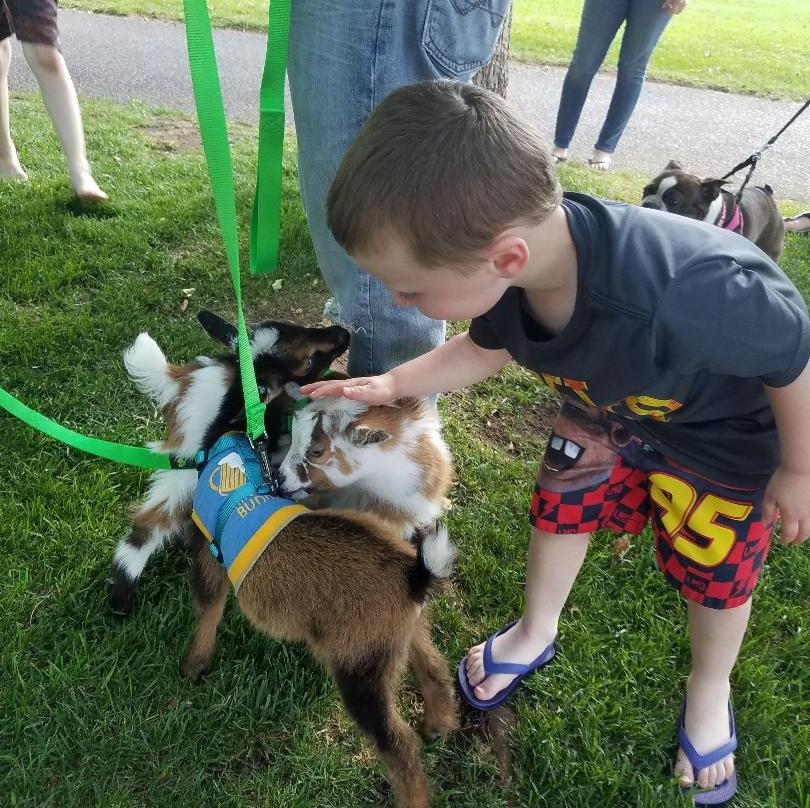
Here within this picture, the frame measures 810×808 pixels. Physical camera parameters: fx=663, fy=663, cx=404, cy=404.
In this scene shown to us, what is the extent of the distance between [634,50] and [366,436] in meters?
5.11

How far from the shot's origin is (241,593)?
1975mm

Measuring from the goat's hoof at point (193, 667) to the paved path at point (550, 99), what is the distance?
6.44 m

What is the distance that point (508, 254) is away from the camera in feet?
4.48

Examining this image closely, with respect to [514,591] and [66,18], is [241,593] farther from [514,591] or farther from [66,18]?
[66,18]

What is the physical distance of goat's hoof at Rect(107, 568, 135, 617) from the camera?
88.1 inches

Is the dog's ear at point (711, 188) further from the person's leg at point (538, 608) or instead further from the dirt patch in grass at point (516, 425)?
the person's leg at point (538, 608)

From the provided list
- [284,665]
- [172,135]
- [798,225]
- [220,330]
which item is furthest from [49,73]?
[798,225]

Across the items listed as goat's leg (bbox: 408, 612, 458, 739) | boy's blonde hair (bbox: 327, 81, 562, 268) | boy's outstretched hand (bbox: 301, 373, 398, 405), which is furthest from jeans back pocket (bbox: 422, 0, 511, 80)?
goat's leg (bbox: 408, 612, 458, 739)

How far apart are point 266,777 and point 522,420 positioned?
1.90 m

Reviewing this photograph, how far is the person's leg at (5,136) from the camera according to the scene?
4602 mm

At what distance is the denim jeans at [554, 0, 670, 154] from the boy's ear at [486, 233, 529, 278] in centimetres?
533

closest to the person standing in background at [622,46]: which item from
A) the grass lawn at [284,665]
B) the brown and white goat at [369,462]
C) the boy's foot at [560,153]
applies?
the boy's foot at [560,153]

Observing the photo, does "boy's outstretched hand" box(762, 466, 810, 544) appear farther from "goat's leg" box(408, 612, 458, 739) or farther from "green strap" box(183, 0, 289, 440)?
"green strap" box(183, 0, 289, 440)

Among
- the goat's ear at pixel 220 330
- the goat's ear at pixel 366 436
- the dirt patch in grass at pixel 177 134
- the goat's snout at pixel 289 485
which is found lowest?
the dirt patch in grass at pixel 177 134
